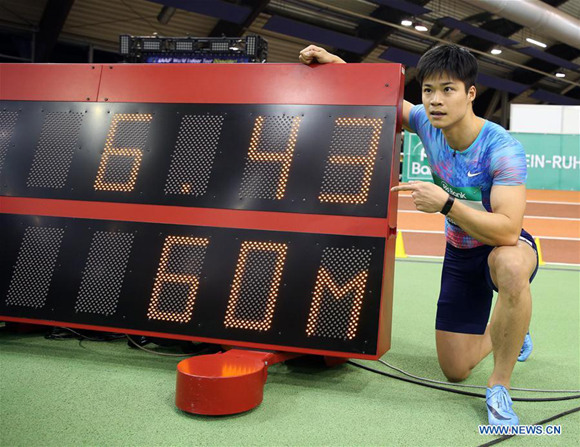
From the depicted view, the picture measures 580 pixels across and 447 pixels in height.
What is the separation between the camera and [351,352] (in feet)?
8.54

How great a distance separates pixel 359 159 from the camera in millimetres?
2703

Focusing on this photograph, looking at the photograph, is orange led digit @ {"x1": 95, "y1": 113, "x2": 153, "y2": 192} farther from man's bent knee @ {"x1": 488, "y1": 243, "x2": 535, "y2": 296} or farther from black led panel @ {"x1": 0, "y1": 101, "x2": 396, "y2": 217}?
man's bent knee @ {"x1": 488, "y1": 243, "x2": 535, "y2": 296}

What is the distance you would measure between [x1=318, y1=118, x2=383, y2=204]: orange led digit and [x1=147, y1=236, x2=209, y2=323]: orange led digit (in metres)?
0.67

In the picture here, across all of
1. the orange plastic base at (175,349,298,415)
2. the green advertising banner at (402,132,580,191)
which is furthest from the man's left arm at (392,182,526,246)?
the green advertising banner at (402,132,580,191)

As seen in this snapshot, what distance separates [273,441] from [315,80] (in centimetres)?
165


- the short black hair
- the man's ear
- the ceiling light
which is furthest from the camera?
the ceiling light

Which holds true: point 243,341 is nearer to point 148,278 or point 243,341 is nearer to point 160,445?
point 148,278

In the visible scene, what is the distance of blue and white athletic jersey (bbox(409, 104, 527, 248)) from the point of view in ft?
7.95

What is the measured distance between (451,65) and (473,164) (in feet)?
1.46

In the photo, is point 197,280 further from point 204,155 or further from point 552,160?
point 552,160

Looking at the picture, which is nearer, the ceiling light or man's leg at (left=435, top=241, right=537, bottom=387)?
man's leg at (left=435, top=241, right=537, bottom=387)

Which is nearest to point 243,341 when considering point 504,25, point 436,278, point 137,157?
point 137,157

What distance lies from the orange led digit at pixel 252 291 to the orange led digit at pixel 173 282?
0.19 metres

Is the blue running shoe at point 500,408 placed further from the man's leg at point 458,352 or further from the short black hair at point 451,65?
the short black hair at point 451,65
